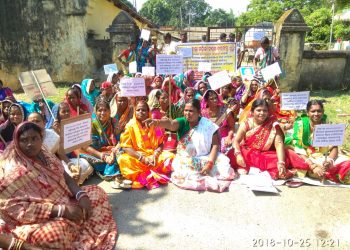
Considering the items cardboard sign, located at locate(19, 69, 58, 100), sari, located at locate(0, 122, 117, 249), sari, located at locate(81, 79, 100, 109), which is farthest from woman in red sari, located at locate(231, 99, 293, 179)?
sari, located at locate(81, 79, 100, 109)

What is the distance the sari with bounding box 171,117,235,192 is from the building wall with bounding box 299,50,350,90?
6.83 metres

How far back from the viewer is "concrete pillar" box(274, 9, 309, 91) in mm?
8805

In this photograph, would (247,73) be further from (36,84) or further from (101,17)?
(101,17)

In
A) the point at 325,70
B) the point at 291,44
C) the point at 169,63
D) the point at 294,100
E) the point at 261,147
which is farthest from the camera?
the point at 325,70

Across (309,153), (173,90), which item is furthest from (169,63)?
(309,153)

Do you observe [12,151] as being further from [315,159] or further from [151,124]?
[315,159]

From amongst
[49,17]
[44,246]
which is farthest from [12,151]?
[49,17]

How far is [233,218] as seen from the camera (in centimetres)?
310

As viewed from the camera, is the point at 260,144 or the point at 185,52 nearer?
the point at 260,144

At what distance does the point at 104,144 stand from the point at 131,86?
43.1 inches

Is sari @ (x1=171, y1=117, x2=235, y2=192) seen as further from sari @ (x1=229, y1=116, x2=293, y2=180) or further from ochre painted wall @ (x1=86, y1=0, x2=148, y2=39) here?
ochre painted wall @ (x1=86, y1=0, x2=148, y2=39)

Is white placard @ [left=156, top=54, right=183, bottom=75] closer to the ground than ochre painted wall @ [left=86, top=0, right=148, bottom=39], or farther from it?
closer to the ground

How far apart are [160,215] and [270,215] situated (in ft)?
3.92
